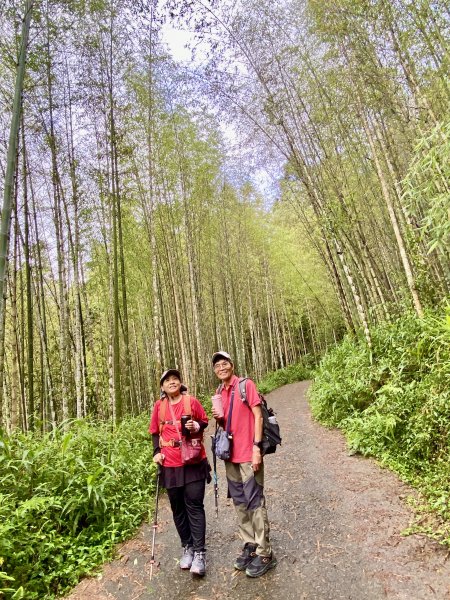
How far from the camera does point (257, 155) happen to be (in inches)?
344

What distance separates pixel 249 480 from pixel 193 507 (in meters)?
0.53

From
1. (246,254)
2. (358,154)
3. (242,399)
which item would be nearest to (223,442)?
(242,399)

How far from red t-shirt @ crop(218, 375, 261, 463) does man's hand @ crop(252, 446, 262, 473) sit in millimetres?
76

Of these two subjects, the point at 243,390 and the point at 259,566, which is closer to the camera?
the point at 259,566

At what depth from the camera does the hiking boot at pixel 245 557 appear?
98.8 inches

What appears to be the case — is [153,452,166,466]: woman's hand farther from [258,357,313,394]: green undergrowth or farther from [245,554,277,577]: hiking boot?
[258,357,313,394]: green undergrowth

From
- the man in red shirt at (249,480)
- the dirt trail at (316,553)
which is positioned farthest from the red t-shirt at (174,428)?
the dirt trail at (316,553)

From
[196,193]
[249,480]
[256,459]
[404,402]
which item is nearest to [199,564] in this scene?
[249,480]

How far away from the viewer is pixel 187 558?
2.72 metres

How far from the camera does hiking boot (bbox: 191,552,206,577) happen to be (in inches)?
100

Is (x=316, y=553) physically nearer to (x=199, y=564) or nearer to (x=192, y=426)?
(x=199, y=564)

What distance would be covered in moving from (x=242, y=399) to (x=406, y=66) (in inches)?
193

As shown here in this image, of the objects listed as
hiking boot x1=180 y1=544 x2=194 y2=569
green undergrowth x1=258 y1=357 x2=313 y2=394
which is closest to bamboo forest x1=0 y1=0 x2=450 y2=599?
hiking boot x1=180 y1=544 x2=194 y2=569

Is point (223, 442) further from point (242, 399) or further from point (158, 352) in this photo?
point (158, 352)
